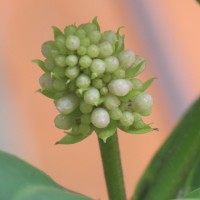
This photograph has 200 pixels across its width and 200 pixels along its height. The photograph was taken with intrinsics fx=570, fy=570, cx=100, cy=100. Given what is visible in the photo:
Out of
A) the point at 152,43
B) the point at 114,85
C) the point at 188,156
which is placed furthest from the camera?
the point at 152,43

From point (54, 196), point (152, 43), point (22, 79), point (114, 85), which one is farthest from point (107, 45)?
point (152, 43)

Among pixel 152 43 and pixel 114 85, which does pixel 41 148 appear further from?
pixel 114 85

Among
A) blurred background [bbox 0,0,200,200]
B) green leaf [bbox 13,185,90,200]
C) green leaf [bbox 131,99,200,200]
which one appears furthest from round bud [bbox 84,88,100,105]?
blurred background [bbox 0,0,200,200]

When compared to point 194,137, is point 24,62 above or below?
above

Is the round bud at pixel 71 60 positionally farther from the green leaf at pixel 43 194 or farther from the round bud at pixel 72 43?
the green leaf at pixel 43 194

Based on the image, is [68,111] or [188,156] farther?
[188,156]

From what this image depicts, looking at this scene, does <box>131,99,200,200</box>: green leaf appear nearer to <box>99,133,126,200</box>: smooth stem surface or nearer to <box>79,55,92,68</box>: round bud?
<box>99,133,126,200</box>: smooth stem surface

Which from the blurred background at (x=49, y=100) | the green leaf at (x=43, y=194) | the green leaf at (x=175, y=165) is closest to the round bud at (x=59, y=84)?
the green leaf at (x=43, y=194)
